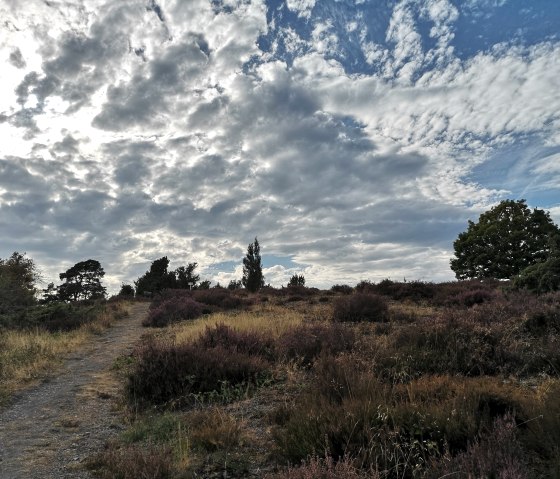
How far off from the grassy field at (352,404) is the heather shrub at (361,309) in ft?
10.6

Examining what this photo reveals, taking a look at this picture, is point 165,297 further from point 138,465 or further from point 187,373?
point 138,465

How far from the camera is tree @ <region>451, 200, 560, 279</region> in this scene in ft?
118

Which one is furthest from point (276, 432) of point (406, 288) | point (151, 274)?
point (151, 274)

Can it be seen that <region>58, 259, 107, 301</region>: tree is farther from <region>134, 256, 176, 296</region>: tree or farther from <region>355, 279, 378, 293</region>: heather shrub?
<region>355, 279, 378, 293</region>: heather shrub

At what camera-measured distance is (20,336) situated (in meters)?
13.9

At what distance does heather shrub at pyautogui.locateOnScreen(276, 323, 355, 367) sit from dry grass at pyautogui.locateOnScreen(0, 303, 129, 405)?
5.40 m

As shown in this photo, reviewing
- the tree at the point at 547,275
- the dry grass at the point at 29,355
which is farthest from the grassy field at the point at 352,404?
the tree at the point at 547,275

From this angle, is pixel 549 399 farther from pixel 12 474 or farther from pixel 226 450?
pixel 12 474

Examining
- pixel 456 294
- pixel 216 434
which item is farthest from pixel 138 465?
pixel 456 294

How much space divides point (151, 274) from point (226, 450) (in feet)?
147

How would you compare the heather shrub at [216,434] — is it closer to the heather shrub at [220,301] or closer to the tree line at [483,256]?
the heather shrub at [220,301]

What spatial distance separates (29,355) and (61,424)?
19.1 feet

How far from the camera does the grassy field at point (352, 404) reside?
3568mm

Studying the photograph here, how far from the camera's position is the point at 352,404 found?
440cm
